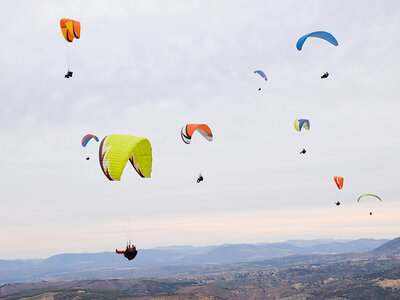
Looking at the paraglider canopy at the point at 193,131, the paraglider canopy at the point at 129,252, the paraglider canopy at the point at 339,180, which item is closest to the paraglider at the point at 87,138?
the paraglider canopy at the point at 193,131

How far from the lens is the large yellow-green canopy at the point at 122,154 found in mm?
31688

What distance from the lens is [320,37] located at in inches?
2068

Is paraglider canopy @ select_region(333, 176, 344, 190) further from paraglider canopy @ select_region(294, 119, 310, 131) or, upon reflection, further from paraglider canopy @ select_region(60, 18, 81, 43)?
paraglider canopy @ select_region(60, 18, 81, 43)

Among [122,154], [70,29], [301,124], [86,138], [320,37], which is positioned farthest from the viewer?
[301,124]

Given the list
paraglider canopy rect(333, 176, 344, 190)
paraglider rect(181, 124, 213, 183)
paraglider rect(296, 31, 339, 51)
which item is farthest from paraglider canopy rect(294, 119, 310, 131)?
paraglider rect(181, 124, 213, 183)

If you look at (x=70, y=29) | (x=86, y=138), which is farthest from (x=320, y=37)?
(x=86, y=138)

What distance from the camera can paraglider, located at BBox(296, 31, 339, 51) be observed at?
51.2 metres

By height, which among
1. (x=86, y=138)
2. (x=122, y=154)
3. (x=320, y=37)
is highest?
(x=320, y=37)

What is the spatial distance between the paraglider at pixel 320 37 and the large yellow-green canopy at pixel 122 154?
29.4 meters

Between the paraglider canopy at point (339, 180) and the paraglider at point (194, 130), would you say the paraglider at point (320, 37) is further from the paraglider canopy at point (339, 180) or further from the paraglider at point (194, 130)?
the paraglider canopy at point (339, 180)

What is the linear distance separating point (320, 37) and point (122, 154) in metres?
35.4

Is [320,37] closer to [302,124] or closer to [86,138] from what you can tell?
[302,124]

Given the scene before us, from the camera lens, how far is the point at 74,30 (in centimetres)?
5328

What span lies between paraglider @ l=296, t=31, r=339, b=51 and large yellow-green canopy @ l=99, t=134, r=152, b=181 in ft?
96.5
